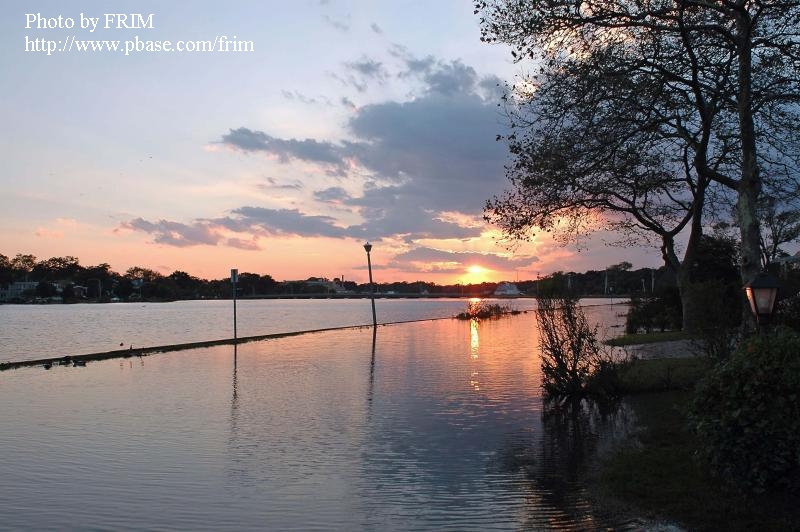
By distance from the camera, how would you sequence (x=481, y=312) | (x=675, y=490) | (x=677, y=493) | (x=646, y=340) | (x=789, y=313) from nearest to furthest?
(x=677, y=493) → (x=675, y=490) → (x=789, y=313) → (x=646, y=340) → (x=481, y=312)

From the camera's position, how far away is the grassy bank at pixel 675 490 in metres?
6.33

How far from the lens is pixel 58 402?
14922mm

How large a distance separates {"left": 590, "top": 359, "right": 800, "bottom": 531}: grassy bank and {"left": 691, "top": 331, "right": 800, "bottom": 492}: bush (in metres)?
0.26

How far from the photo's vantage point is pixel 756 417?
6.70 meters

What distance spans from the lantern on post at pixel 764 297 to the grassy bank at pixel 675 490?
4.92ft

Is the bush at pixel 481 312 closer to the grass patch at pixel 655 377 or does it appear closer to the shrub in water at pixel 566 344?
the grass patch at pixel 655 377

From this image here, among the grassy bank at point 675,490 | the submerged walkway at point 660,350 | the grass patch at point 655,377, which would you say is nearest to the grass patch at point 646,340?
the submerged walkway at point 660,350

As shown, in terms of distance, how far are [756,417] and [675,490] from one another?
4.12 ft

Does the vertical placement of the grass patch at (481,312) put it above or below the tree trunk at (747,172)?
below

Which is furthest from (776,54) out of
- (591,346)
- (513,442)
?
(513,442)

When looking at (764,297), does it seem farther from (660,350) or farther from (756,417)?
(660,350)

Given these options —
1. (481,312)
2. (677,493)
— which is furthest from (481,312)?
(677,493)

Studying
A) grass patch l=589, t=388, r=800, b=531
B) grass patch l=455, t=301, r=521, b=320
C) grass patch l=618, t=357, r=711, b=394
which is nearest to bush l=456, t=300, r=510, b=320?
grass patch l=455, t=301, r=521, b=320

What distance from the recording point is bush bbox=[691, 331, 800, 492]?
658 cm
